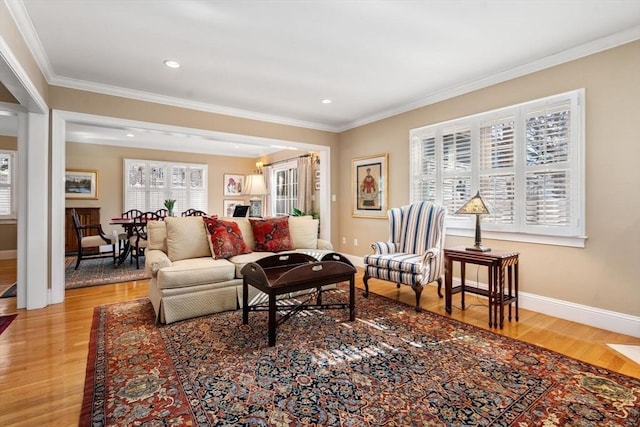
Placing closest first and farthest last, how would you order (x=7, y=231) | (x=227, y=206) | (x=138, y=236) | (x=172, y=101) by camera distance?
(x=172, y=101) < (x=138, y=236) < (x=7, y=231) < (x=227, y=206)

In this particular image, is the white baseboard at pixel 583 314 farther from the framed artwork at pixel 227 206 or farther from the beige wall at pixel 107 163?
the beige wall at pixel 107 163

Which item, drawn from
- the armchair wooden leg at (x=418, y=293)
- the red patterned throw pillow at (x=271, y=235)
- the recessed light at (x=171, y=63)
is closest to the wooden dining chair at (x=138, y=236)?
the red patterned throw pillow at (x=271, y=235)

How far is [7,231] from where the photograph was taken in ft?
20.4

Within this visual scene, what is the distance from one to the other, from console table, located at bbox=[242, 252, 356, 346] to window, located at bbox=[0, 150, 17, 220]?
6462mm

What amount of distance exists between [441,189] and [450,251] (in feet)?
3.76

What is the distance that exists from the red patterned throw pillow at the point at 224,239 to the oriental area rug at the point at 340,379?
2.78ft

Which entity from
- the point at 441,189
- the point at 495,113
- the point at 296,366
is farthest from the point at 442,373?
the point at 495,113

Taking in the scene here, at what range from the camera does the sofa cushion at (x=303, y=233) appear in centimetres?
419

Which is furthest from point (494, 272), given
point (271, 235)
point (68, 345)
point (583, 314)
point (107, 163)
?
point (107, 163)

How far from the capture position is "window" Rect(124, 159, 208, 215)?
7.25 metres

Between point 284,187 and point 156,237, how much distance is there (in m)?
4.15

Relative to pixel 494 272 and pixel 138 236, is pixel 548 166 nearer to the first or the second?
pixel 494 272

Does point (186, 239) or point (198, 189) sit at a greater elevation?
point (198, 189)

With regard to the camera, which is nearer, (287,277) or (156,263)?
(287,277)
